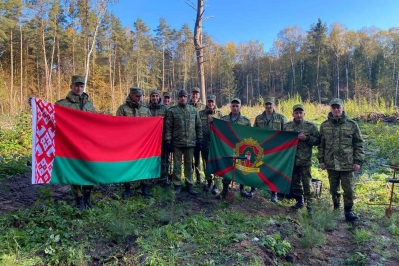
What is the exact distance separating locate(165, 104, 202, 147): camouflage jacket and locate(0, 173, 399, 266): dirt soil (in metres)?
1.19

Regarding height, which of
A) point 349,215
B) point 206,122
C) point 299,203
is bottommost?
point 349,215

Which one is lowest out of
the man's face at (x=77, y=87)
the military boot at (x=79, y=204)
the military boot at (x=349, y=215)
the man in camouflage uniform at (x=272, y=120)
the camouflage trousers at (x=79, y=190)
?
the military boot at (x=349, y=215)

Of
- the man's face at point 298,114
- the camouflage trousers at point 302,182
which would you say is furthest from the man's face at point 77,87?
the camouflage trousers at point 302,182

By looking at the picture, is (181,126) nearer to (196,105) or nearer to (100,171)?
(196,105)

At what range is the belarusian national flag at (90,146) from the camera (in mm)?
4117

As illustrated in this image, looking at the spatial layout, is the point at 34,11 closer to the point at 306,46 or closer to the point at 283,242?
the point at 283,242

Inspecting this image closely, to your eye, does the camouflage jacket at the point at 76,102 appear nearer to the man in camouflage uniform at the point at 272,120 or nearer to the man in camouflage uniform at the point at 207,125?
the man in camouflage uniform at the point at 207,125

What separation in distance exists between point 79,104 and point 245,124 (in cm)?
340

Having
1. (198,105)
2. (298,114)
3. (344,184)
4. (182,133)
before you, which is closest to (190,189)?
(182,133)

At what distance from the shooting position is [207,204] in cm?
550

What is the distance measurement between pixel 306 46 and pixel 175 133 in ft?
152

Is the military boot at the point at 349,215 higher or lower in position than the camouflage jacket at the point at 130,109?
lower

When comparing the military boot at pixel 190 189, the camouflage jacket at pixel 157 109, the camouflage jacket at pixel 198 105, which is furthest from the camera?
the camouflage jacket at pixel 198 105

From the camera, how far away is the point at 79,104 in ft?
16.0
